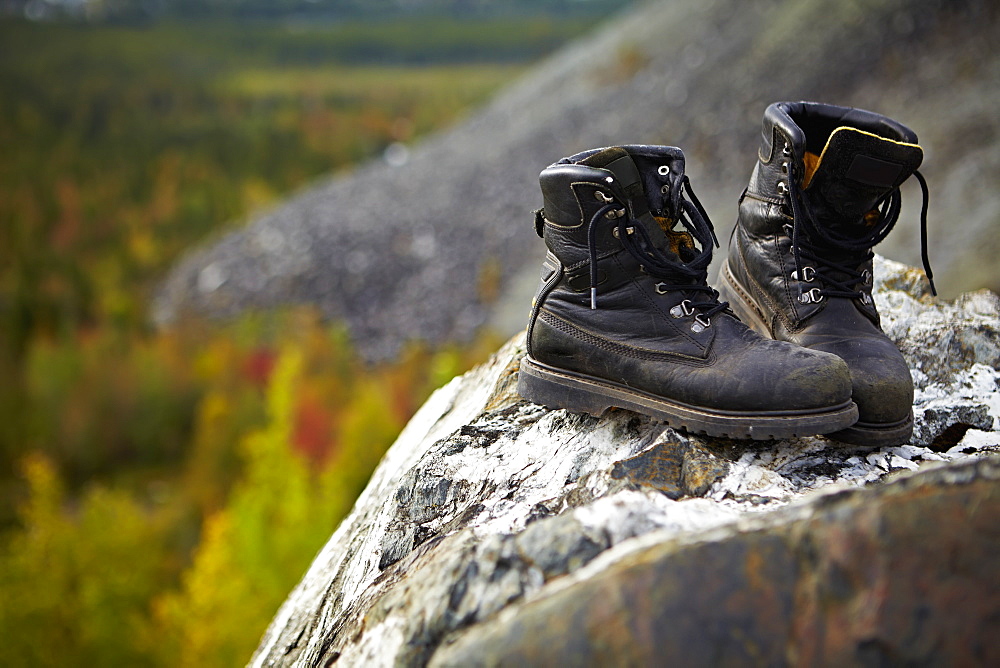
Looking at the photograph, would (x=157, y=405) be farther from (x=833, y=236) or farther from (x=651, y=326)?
(x=833, y=236)

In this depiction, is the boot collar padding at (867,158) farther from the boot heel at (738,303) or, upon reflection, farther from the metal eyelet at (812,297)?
the boot heel at (738,303)

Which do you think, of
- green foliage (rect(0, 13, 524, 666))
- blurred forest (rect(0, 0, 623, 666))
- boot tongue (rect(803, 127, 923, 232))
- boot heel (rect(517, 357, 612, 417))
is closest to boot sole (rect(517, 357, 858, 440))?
boot heel (rect(517, 357, 612, 417))

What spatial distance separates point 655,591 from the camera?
1.48 meters

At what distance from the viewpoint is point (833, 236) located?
8.14ft

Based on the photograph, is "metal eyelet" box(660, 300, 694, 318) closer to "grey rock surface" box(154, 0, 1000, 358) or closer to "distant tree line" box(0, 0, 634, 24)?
"grey rock surface" box(154, 0, 1000, 358)

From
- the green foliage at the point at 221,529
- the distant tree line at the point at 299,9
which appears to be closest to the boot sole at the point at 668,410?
the green foliage at the point at 221,529

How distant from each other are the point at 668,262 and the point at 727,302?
0.23 m

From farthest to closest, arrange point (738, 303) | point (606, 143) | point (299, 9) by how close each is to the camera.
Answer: point (299, 9)
point (606, 143)
point (738, 303)

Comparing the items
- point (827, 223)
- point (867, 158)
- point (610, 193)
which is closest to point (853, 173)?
point (867, 158)

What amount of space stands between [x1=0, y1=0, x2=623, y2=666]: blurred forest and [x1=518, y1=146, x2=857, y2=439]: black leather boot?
23.0ft

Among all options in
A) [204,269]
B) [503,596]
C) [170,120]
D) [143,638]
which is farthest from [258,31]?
[503,596]

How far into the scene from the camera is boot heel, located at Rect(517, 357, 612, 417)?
2402 millimetres

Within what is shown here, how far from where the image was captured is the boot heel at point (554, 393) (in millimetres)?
2402

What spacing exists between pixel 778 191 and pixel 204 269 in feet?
71.0
